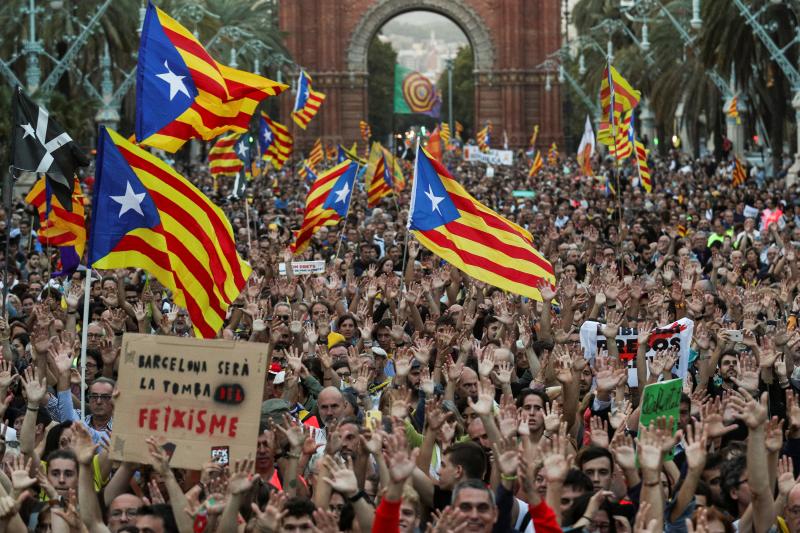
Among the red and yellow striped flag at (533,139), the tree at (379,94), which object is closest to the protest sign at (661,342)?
the red and yellow striped flag at (533,139)

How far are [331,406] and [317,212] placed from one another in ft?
37.5

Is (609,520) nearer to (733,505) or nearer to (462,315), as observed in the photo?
(733,505)

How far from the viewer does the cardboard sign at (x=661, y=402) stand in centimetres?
842

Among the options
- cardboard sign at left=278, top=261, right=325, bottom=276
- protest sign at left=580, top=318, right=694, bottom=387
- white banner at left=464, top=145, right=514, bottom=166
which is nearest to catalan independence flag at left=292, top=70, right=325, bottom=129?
white banner at left=464, top=145, right=514, bottom=166

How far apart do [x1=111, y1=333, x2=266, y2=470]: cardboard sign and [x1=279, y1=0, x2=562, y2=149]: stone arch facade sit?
7674 cm

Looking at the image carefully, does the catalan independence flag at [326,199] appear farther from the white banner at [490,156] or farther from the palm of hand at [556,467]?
the white banner at [490,156]

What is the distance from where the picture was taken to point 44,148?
555 inches

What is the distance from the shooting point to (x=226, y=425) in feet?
24.6

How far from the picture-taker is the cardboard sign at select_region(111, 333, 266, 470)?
750 centimetres

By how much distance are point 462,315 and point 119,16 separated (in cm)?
3438

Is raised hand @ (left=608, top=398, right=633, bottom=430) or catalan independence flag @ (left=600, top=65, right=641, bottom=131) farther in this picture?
catalan independence flag @ (left=600, top=65, right=641, bottom=131)

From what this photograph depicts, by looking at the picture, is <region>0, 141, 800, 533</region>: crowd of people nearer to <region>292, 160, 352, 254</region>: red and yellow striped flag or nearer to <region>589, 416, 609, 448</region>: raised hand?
<region>589, 416, 609, 448</region>: raised hand

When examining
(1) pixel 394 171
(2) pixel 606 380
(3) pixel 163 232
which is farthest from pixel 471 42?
(2) pixel 606 380

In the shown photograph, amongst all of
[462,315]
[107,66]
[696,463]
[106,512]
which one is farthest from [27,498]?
[107,66]
